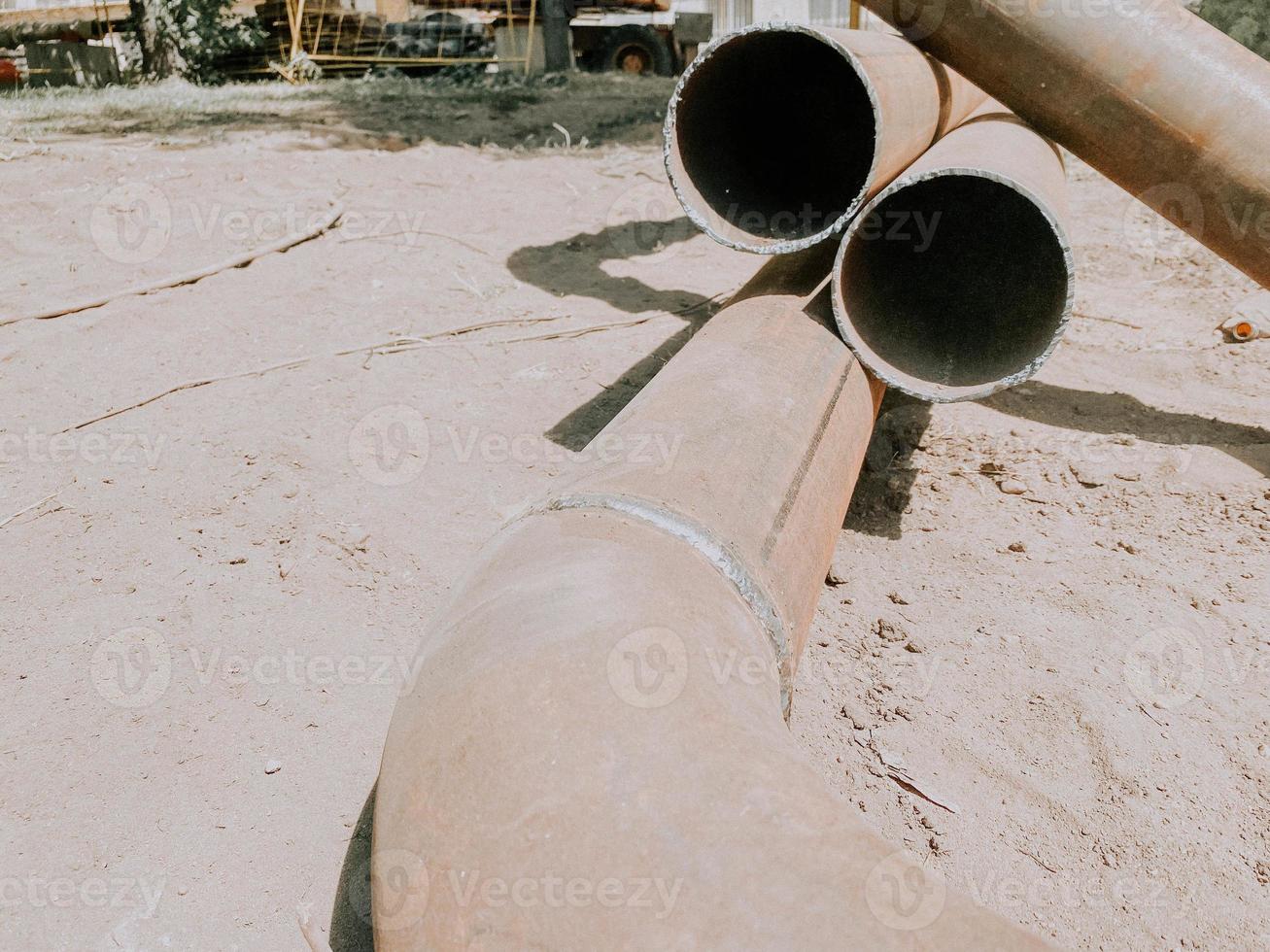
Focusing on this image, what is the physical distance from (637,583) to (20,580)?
92.3 inches

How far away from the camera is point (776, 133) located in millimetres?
3900

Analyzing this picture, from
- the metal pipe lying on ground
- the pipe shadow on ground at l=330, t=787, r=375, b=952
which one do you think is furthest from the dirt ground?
the metal pipe lying on ground

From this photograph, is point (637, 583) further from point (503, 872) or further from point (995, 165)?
point (995, 165)
